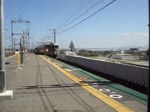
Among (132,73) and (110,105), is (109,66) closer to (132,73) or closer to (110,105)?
(132,73)

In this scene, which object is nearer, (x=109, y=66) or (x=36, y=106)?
(x=36, y=106)

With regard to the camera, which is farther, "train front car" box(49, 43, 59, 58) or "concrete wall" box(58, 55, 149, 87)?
"train front car" box(49, 43, 59, 58)

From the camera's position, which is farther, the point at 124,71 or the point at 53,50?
the point at 53,50

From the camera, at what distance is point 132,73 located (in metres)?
17.8

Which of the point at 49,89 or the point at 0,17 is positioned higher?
the point at 0,17

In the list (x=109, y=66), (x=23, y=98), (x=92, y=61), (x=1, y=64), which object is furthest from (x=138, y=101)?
(x=92, y=61)

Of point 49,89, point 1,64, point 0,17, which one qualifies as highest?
point 0,17

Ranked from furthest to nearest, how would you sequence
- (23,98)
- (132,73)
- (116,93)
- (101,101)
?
(132,73) → (116,93) → (23,98) → (101,101)

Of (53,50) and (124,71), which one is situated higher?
(124,71)

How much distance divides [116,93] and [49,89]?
300 centimetres

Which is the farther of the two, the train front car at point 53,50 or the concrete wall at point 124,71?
the train front car at point 53,50

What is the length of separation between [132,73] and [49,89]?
15.4ft

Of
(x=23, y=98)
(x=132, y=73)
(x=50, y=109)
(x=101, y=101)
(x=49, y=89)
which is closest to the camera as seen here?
(x=50, y=109)

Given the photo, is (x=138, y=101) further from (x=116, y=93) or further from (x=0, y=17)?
(x=0, y=17)
